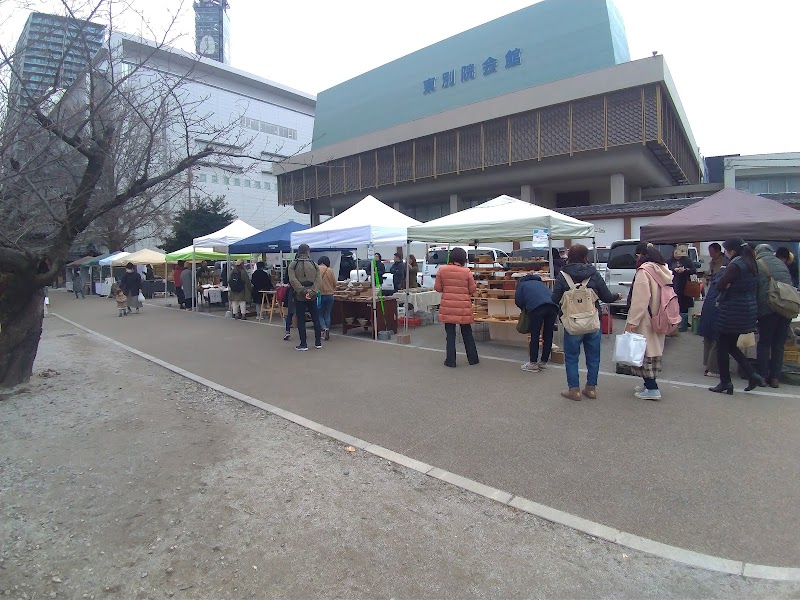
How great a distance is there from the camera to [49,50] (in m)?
5.46

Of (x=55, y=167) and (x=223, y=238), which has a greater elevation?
(x=55, y=167)

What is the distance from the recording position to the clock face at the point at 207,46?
655 centimetres

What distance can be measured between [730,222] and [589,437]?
4.65 metres

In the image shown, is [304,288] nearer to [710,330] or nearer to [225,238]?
[710,330]

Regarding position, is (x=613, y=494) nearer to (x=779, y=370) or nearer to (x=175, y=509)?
(x=175, y=509)

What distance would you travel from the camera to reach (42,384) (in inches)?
273

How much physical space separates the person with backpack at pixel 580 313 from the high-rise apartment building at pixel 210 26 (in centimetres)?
541

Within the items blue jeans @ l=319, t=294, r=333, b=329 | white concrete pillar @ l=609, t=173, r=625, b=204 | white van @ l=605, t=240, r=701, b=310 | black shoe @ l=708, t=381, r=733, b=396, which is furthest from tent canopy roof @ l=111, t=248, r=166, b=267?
black shoe @ l=708, t=381, r=733, b=396

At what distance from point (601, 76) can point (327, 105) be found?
23303 millimetres

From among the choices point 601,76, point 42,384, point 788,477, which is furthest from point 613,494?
point 601,76

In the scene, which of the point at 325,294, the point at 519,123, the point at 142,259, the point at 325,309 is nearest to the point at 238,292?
the point at 325,309

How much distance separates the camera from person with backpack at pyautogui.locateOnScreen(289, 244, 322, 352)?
29.5ft

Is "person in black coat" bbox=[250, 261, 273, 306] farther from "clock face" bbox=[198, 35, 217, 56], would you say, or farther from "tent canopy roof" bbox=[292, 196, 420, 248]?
"clock face" bbox=[198, 35, 217, 56]

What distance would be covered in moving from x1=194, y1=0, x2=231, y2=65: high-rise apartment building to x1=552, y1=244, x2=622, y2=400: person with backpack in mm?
5406
